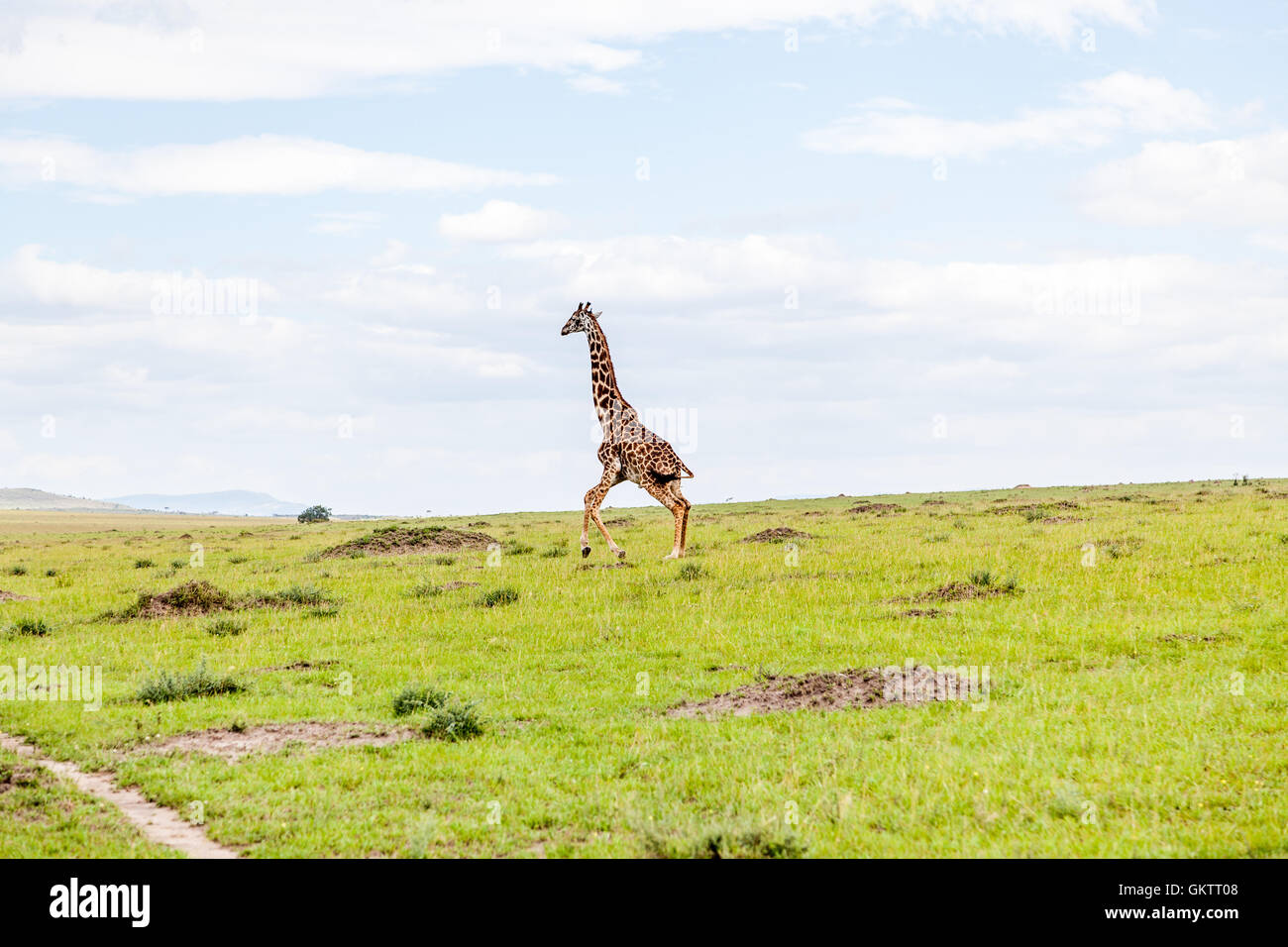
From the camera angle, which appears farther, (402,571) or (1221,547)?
(402,571)

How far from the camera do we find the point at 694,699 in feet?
46.6

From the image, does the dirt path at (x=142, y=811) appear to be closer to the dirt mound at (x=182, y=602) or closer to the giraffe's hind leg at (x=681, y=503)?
the dirt mound at (x=182, y=602)

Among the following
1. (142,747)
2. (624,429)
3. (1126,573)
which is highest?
(624,429)

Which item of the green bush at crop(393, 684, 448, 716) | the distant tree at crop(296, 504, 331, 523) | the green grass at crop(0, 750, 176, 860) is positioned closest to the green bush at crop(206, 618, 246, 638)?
the green bush at crop(393, 684, 448, 716)

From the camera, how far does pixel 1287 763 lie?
10195mm

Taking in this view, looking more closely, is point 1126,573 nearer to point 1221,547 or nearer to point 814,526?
point 1221,547

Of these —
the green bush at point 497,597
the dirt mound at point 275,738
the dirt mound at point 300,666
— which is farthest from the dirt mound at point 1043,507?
the dirt mound at point 275,738

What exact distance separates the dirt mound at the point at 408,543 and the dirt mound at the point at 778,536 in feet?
32.6

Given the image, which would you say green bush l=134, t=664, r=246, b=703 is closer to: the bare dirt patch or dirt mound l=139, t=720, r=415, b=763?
dirt mound l=139, t=720, r=415, b=763

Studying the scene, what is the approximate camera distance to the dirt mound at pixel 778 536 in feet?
113

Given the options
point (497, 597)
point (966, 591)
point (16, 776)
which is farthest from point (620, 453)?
point (16, 776)
